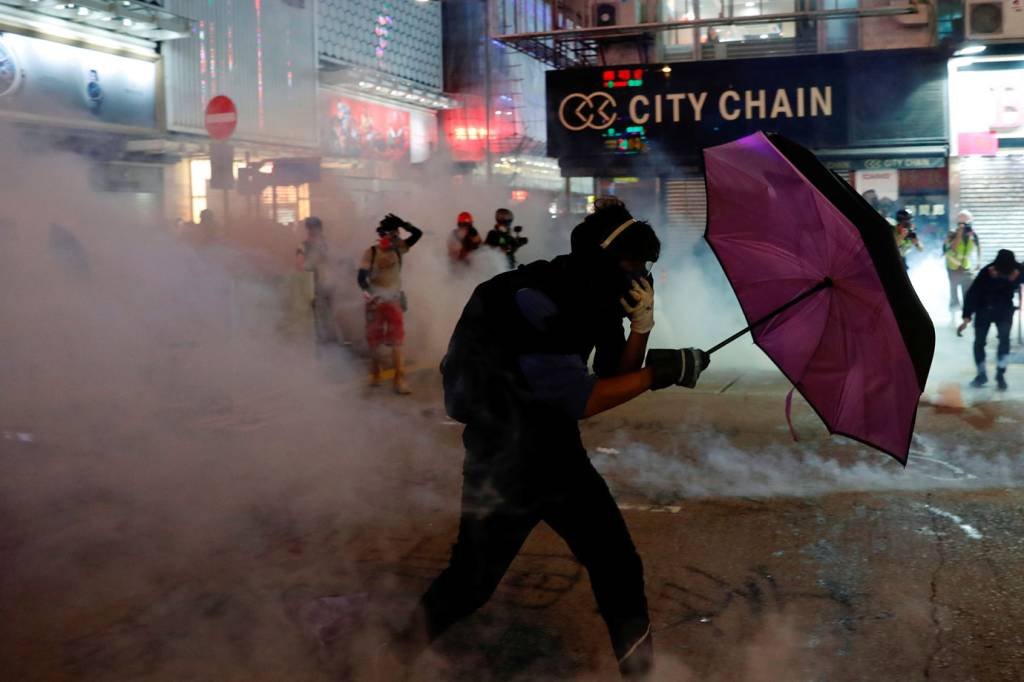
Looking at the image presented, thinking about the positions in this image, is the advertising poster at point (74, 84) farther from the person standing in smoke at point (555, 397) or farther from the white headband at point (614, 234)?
the white headband at point (614, 234)

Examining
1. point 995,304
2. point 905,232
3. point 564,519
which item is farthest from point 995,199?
point 564,519

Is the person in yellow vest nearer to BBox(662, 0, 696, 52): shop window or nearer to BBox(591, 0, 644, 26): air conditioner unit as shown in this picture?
BBox(662, 0, 696, 52): shop window

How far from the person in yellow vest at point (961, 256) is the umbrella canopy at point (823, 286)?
10371 mm

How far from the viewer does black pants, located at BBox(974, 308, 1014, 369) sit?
28.0 ft

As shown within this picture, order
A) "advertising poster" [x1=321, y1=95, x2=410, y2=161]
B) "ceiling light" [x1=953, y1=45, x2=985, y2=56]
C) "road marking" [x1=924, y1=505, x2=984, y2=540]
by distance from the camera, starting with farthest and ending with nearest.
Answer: "advertising poster" [x1=321, y1=95, x2=410, y2=161]
"ceiling light" [x1=953, y1=45, x2=985, y2=56]
"road marking" [x1=924, y1=505, x2=984, y2=540]

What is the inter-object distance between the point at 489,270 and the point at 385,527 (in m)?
6.98

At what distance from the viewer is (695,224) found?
1472cm

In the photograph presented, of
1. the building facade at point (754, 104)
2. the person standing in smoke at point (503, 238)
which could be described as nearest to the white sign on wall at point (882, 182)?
the building facade at point (754, 104)

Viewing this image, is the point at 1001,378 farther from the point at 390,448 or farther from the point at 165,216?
the point at 165,216

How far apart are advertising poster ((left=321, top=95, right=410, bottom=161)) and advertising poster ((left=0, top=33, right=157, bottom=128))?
644 cm

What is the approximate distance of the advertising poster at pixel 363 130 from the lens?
22.9 meters

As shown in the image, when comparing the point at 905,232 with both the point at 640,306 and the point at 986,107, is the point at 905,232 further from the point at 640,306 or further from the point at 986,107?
the point at 640,306

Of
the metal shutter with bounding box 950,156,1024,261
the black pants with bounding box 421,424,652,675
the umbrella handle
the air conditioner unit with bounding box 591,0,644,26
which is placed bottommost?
the black pants with bounding box 421,424,652,675

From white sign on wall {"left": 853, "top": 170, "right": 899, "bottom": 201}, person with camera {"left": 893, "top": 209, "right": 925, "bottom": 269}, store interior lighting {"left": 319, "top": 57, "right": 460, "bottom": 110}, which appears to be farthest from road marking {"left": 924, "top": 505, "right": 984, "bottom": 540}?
store interior lighting {"left": 319, "top": 57, "right": 460, "bottom": 110}
